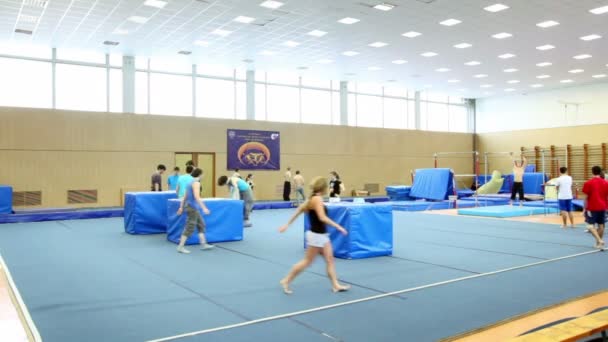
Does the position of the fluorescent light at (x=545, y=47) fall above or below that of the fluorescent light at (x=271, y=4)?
below

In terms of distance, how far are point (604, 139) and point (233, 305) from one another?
23327 mm

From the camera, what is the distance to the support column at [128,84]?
695 inches

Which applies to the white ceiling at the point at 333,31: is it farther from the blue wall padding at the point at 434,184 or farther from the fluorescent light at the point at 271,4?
the blue wall padding at the point at 434,184

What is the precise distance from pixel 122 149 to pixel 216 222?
33.2ft

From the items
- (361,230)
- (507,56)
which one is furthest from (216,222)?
(507,56)

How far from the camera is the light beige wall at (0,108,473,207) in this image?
1606 cm

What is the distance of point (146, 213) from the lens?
415 inches

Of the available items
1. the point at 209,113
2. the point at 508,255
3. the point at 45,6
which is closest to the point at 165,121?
the point at 209,113

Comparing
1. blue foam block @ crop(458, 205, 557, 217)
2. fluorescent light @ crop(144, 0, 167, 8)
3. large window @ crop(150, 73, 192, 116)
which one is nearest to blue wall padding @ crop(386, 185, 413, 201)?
blue foam block @ crop(458, 205, 557, 217)

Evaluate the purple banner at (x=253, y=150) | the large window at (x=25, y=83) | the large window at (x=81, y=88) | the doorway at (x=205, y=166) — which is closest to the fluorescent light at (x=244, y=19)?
the large window at (x=81, y=88)

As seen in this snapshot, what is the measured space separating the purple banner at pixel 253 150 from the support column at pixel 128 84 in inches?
158

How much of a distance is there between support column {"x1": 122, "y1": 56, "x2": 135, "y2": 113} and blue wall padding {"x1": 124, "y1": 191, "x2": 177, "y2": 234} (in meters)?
7.99

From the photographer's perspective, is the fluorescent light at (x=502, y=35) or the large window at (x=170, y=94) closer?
the fluorescent light at (x=502, y=35)

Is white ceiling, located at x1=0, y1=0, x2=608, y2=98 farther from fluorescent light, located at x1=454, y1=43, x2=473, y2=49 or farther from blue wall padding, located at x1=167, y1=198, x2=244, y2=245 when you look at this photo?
blue wall padding, located at x1=167, y1=198, x2=244, y2=245
